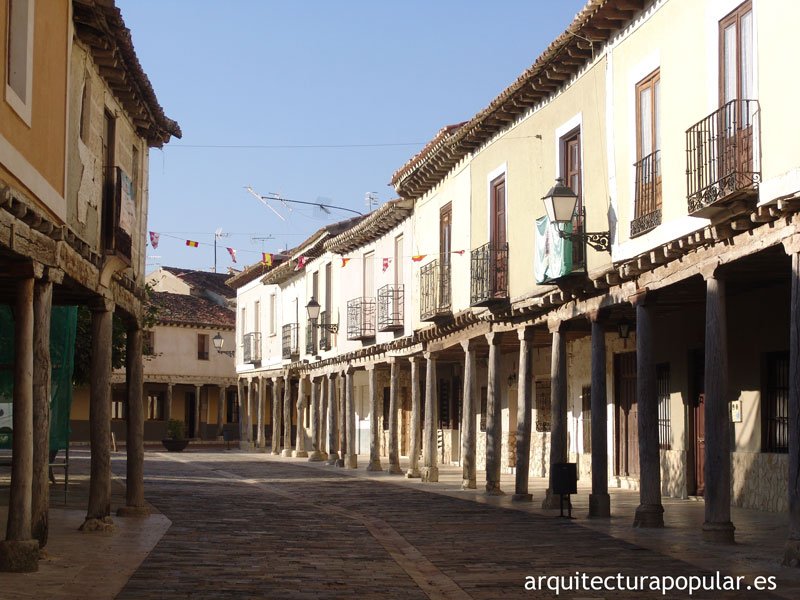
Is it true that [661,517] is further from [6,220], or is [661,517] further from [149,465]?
[149,465]

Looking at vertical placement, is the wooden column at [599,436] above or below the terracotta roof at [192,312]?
below

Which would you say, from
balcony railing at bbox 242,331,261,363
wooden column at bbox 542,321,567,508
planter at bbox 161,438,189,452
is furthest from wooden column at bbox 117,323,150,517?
planter at bbox 161,438,189,452

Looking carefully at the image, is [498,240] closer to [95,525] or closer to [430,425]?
[430,425]

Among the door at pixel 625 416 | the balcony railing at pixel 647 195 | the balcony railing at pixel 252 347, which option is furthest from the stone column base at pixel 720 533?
the balcony railing at pixel 252 347

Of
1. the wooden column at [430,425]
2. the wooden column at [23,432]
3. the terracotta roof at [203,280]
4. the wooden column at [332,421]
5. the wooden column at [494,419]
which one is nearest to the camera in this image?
the wooden column at [23,432]

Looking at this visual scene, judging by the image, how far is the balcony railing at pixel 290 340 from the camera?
39531mm

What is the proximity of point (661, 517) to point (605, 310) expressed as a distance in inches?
118

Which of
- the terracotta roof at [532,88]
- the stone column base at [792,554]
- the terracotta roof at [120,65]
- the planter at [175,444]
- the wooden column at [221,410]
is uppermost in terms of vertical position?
the terracotta roof at [532,88]

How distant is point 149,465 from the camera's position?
109 feet

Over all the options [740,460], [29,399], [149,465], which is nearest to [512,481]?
[740,460]

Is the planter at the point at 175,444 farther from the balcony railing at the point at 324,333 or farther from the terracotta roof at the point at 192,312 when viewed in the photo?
the balcony railing at the point at 324,333

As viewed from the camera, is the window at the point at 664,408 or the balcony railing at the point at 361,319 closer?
the window at the point at 664,408

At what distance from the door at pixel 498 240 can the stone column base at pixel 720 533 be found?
769cm

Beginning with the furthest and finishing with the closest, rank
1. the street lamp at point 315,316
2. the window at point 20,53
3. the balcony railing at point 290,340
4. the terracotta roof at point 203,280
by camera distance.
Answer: the terracotta roof at point 203,280, the balcony railing at point 290,340, the street lamp at point 315,316, the window at point 20,53
